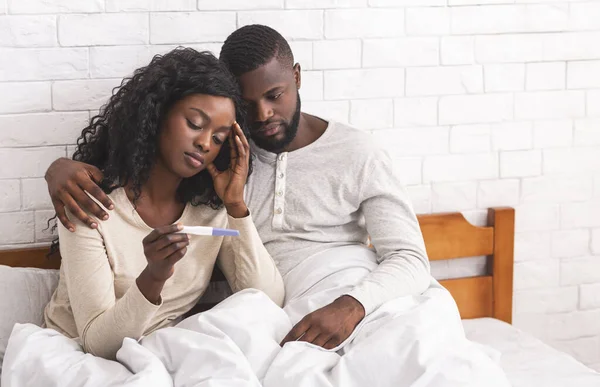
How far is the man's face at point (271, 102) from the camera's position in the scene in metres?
1.59

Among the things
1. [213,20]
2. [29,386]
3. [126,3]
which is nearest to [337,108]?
[213,20]

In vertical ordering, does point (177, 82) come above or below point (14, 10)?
below

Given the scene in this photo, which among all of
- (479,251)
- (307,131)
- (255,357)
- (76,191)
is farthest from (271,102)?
(479,251)

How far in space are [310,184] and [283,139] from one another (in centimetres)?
12

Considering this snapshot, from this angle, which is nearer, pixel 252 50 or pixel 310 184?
pixel 252 50

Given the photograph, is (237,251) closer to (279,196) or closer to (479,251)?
(279,196)

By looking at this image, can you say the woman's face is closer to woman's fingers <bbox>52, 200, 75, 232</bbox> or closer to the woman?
the woman

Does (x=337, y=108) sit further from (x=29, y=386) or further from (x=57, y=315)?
(x=29, y=386)

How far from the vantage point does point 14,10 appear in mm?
1688

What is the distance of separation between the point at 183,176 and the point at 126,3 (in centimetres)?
49

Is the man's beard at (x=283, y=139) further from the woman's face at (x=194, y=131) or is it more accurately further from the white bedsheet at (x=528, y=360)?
the white bedsheet at (x=528, y=360)

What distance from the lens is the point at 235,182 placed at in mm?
1568

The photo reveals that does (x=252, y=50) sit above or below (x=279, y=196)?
above

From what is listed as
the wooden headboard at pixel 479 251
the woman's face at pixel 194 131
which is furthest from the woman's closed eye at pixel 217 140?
the wooden headboard at pixel 479 251
